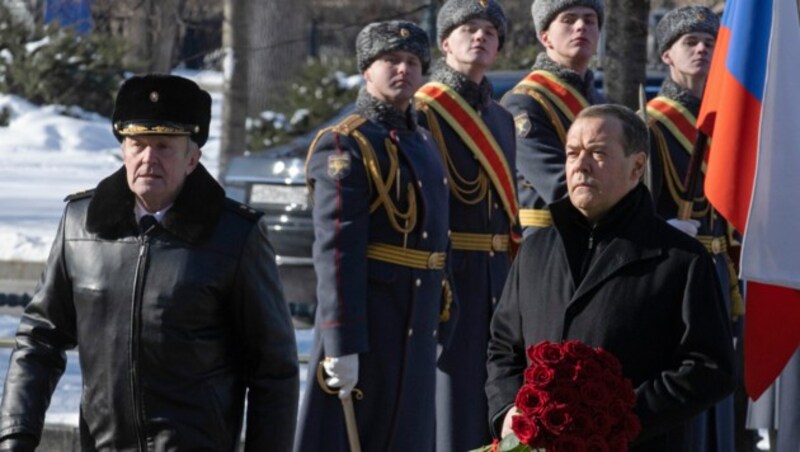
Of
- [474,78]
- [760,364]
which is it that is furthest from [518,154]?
[760,364]

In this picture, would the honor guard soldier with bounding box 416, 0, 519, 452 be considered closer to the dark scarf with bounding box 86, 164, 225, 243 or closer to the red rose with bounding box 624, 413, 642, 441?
the dark scarf with bounding box 86, 164, 225, 243

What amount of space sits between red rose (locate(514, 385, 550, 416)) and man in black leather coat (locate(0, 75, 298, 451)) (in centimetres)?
77

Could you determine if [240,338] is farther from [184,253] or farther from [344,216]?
[344,216]

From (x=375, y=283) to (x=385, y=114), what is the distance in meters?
0.63

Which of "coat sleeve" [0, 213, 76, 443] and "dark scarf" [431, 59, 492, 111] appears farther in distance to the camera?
"dark scarf" [431, 59, 492, 111]

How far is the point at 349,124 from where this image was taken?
711cm

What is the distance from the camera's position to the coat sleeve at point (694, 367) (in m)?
4.62

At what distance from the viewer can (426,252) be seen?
283 inches

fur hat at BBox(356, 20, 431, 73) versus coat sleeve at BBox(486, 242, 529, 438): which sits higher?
fur hat at BBox(356, 20, 431, 73)

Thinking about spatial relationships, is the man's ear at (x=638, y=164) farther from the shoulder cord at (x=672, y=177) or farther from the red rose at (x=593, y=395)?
the shoulder cord at (x=672, y=177)

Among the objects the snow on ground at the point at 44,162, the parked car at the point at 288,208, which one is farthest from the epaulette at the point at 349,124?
the snow on ground at the point at 44,162

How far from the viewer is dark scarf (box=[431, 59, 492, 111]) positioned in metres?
7.79

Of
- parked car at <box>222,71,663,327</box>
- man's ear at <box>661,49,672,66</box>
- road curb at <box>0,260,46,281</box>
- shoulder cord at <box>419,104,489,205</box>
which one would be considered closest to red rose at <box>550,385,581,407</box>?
shoulder cord at <box>419,104,489,205</box>

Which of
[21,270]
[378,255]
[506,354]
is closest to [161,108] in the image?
[506,354]
